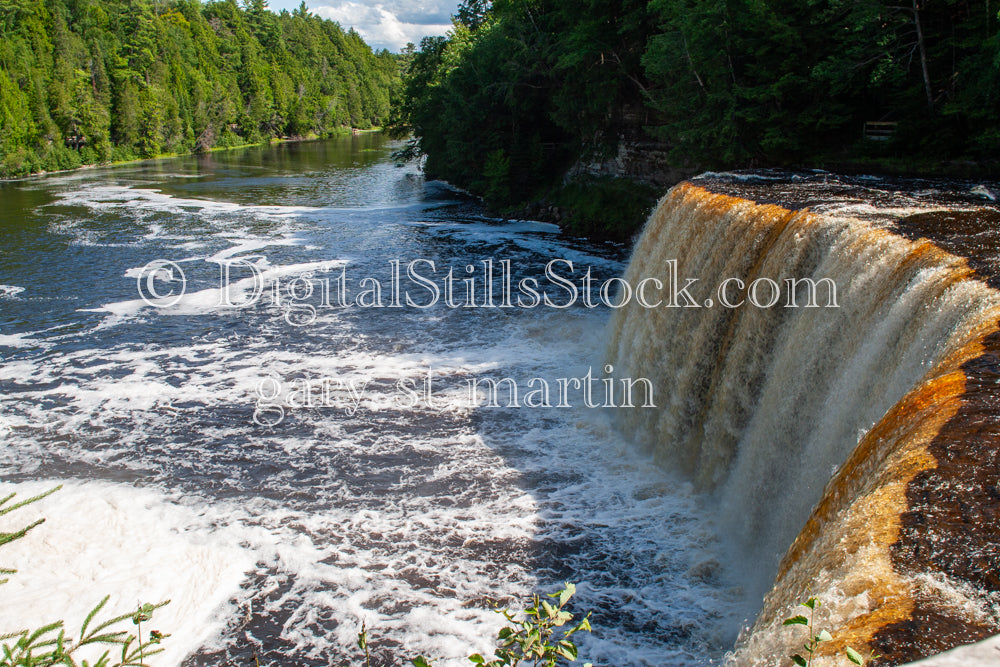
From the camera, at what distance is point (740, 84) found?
17141 millimetres

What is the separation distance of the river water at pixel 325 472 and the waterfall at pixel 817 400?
786 mm

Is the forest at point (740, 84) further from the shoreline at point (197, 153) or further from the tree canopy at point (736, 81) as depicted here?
the shoreline at point (197, 153)

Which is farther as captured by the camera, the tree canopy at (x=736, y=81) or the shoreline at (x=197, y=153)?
the shoreline at (x=197, y=153)

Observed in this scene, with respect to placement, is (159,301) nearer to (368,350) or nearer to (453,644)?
(368,350)

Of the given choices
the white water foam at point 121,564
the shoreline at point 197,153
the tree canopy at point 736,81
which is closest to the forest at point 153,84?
the shoreline at point 197,153

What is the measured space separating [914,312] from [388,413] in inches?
293

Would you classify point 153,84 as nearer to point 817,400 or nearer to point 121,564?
point 121,564

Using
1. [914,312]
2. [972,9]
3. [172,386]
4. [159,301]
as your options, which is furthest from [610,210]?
[914,312]

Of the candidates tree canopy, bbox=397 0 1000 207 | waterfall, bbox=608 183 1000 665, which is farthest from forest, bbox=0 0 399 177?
waterfall, bbox=608 183 1000 665

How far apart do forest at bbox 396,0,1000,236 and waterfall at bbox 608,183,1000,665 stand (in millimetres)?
6169

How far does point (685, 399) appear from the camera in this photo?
348 inches

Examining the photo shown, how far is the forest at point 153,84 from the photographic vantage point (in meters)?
52.8

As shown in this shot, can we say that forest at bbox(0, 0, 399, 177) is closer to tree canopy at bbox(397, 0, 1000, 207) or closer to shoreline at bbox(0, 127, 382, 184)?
shoreline at bbox(0, 127, 382, 184)

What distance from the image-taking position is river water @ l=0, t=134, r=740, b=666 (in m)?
6.46
